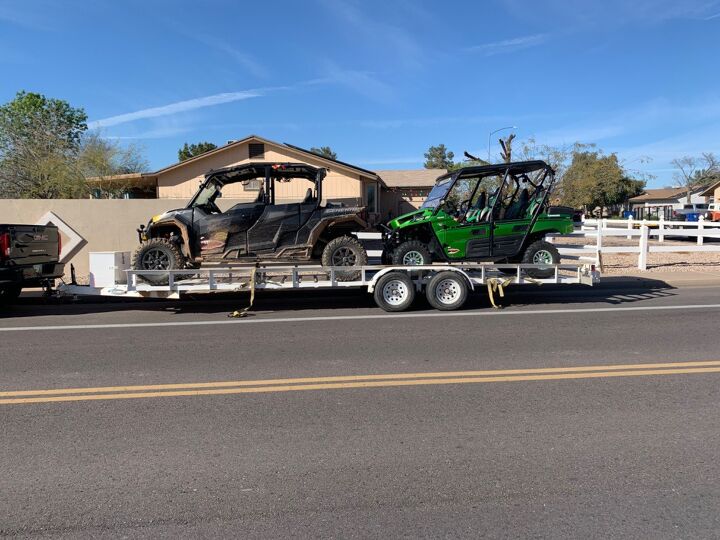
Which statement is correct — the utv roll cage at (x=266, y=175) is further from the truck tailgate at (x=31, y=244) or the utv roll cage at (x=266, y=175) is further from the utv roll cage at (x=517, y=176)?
the truck tailgate at (x=31, y=244)

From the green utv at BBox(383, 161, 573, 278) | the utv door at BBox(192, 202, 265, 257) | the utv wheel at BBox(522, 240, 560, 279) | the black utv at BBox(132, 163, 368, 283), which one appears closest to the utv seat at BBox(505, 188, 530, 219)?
the green utv at BBox(383, 161, 573, 278)

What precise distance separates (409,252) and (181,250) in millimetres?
3885

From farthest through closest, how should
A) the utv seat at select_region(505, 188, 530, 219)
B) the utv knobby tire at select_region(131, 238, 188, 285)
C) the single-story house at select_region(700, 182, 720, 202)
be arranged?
the single-story house at select_region(700, 182, 720, 202) < the utv seat at select_region(505, 188, 530, 219) < the utv knobby tire at select_region(131, 238, 188, 285)

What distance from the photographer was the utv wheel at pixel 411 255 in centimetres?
955

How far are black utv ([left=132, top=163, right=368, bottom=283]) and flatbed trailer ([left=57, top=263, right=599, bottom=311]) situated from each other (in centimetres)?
23

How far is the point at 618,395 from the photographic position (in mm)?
4898

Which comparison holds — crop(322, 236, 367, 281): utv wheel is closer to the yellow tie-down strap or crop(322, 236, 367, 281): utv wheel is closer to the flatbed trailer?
the flatbed trailer

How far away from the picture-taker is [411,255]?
9602mm

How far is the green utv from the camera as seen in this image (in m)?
9.59

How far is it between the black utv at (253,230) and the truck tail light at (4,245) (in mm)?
1884

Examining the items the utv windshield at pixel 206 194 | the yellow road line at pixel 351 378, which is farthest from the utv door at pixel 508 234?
the utv windshield at pixel 206 194

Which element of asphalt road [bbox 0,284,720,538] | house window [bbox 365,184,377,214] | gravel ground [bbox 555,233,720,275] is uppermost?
house window [bbox 365,184,377,214]

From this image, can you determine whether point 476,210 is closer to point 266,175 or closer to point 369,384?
point 266,175

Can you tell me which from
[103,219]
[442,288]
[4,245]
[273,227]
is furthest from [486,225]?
[103,219]
